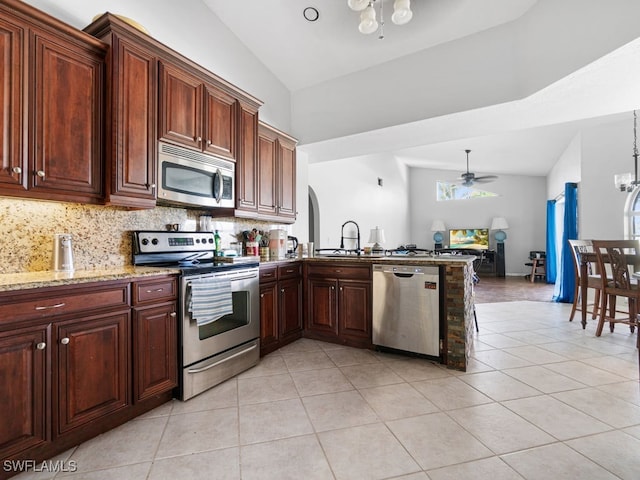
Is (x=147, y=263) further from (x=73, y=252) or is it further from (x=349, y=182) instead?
(x=349, y=182)

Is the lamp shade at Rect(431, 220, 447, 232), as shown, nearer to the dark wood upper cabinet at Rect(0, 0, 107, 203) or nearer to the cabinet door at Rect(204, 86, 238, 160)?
the cabinet door at Rect(204, 86, 238, 160)

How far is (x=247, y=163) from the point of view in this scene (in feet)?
9.97

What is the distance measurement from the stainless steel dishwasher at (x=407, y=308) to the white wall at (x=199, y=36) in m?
2.45

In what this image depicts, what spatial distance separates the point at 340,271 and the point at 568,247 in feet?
16.0

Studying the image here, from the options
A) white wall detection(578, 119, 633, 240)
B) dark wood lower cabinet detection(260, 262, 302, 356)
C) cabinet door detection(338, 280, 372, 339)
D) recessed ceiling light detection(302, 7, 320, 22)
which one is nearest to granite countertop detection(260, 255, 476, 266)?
dark wood lower cabinet detection(260, 262, 302, 356)

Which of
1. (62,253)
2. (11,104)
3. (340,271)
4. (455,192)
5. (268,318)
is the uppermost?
(455,192)

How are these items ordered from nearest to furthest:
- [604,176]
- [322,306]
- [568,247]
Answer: [322,306] → [604,176] → [568,247]

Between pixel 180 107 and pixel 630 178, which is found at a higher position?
pixel 180 107

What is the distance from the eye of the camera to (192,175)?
248 cm

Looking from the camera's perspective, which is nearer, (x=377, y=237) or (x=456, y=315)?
(x=456, y=315)

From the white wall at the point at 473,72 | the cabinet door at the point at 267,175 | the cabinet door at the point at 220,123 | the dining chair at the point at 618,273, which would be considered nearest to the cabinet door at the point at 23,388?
the cabinet door at the point at 220,123

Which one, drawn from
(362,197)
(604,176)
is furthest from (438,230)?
(604,176)

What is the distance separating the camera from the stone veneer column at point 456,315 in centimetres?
253

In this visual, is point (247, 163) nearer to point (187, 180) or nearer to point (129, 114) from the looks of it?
point (187, 180)
